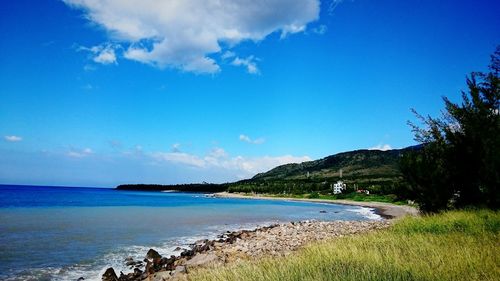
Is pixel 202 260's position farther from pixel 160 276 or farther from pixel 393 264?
pixel 393 264

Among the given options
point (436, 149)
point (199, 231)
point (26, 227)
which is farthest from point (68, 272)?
point (436, 149)

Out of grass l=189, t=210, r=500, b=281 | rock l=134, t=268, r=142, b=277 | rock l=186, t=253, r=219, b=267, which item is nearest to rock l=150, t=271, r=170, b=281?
rock l=186, t=253, r=219, b=267

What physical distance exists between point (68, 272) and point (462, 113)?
20.8 meters

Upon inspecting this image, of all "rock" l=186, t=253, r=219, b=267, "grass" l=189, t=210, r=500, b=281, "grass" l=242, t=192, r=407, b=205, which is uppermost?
"grass" l=242, t=192, r=407, b=205

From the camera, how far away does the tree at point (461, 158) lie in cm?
1859

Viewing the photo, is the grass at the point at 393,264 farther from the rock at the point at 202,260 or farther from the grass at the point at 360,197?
the grass at the point at 360,197

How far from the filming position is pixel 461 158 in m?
20.8

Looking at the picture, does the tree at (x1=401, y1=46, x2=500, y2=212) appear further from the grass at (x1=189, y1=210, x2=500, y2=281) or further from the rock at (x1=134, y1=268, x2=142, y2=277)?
the rock at (x1=134, y1=268, x2=142, y2=277)

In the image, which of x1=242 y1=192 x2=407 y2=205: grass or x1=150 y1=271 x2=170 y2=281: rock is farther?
x1=242 y1=192 x2=407 y2=205: grass

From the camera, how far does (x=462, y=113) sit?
69.3 ft

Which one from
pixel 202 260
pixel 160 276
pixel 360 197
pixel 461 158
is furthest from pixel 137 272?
pixel 360 197

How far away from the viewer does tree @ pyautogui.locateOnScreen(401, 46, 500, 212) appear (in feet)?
61.0

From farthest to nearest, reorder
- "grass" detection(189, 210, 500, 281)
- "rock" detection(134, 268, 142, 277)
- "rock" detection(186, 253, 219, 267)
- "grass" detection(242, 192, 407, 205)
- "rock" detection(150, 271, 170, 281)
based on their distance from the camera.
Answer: "grass" detection(242, 192, 407, 205), "rock" detection(134, 268, 142, 277), "rock" detection(186, 253, 219, 267), "rock" detection(150, 271, 170, 281), "grass" detection(189, 210, 500, 281)

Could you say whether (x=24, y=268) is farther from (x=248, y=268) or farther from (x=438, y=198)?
(x=438, y=198)
